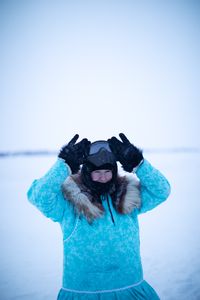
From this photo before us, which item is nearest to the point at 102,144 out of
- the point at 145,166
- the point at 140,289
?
the point at 145,166

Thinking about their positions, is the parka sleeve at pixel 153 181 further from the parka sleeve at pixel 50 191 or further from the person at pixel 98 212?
the parka sleeve at pixel 50 191

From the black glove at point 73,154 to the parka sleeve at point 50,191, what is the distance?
4 centimetres

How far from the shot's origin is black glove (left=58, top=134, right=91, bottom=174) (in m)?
1.42

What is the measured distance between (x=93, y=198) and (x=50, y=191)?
302 mm

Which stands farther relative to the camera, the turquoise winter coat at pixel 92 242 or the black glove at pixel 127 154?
the black glove at pixel 127 154

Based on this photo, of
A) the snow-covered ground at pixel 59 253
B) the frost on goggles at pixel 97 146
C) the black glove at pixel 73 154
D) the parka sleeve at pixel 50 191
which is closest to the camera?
the parka sleeve at pixel 50 191

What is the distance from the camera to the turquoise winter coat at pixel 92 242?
1.34 m

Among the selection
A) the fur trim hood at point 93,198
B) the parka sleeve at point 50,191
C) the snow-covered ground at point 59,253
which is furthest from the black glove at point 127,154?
the snow-covered ground at point 59,253

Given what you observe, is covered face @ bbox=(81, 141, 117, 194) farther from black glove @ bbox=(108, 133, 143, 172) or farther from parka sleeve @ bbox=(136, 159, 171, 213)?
parka sleeve @ bbox=(136, 159, 171, 213)

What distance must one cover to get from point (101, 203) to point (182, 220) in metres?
4.46

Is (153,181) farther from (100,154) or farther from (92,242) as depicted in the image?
(92,242)

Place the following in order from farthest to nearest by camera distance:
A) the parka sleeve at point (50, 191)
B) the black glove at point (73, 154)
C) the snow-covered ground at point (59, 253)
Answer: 1. the snow-covered ground at point (59, 253)
2. the black glove at point (73, 154)
3. the parka sleeve at point (50, 191)

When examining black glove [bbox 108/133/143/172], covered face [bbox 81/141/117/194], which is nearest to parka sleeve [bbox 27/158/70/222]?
covered face [bbox 81/141/117/194]

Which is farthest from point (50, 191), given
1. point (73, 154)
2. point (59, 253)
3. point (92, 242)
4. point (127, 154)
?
point (59, 253)
